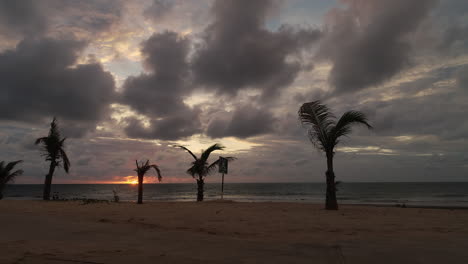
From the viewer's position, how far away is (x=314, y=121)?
42.4 ft

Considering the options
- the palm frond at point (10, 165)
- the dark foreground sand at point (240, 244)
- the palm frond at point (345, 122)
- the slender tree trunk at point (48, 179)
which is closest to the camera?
the dark foreground sand at point (240, 244)

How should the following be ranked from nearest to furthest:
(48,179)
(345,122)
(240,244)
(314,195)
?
1. (240,244)
2. (345,122)
3. (48,179)
4. (314,195)

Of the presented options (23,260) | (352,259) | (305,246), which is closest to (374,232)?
(305,246)

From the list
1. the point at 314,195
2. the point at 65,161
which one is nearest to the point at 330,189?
the point at 65,161

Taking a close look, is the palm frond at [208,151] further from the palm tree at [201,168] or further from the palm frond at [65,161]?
the palm frond at [65,161]

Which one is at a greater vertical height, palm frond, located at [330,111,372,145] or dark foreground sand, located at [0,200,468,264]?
palm frond, located at [330,111,372,145]

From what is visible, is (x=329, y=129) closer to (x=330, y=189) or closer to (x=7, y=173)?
(x=330, y=189)

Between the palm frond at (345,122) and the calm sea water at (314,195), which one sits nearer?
the palm frond at (345,122)

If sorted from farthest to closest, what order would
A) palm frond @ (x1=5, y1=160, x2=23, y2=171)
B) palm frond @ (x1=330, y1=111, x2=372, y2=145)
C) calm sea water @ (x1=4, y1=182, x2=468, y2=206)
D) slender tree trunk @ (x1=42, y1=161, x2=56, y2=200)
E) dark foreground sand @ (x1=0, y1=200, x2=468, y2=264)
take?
1. calm sea water @ (x1=4, y1=182, x2=468, y2=206)
2. palm frond @ (x1=5, y1=160, x2=23, y2=171)
3. slender tree trunk @ (x1=42, y1=161, x2=56, y2=200)
4. palm frond @ (x1=330, y1=111, x2=372, y2=145)
5. dark foreground sand @ (x1=0, y1=200, x2=468, y2=264)

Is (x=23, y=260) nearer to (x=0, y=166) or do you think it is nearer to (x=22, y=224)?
(x=22, y=224)

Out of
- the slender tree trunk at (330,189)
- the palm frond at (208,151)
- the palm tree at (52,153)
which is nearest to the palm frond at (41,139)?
the palm tree at (52,153)

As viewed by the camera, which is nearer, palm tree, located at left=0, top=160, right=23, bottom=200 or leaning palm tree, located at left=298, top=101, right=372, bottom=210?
leaning palm tree, located at left=298, top=101, right=372, bottom=210

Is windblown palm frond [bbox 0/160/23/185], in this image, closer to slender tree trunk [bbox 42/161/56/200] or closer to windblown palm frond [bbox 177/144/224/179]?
slender tree trunk [bbox 42/161/56/200]

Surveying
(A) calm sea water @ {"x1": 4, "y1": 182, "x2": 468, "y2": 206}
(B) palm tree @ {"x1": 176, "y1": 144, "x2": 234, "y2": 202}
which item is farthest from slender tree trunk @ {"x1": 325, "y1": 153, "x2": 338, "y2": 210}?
(A) calm sea water @ {"x1": 4, "y1": 182, "x2": 468, "y2": 206}
